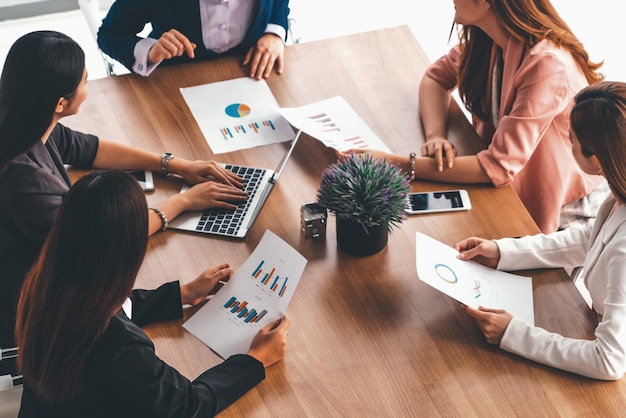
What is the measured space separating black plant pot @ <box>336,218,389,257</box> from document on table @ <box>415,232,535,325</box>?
3.5 inches

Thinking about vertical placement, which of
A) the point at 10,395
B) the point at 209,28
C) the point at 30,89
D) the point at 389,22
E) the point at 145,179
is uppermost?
the point at 30,89

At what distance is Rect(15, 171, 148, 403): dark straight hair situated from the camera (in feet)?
4.23

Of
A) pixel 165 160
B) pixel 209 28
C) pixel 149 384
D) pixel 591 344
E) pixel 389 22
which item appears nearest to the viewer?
pixel 149 384

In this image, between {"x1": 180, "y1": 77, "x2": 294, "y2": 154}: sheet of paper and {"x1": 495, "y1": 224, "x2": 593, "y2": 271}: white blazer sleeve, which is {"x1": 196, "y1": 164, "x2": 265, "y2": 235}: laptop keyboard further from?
{"x1": 495, "y1": 224, "x2": 593, "y2": 271}: white blazer sleeve

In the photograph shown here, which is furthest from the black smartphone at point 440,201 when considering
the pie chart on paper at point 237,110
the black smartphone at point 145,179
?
the black smartphone at point 145,179

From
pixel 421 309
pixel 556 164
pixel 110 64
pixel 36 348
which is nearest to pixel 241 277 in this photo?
pixel 421 309

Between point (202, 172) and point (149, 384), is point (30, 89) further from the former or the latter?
point (149, 384)

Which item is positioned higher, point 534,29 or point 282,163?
point 534,29

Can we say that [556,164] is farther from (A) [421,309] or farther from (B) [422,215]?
(A) [421,309]

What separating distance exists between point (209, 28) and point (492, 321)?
1.47 meters

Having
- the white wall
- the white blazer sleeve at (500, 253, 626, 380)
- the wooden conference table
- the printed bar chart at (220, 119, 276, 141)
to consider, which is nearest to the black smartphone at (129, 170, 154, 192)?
the wooden conference table

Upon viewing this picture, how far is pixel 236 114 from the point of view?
89.7 inches

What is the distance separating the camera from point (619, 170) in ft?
5.39

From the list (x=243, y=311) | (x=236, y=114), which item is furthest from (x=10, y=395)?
(x=236, y=114)
